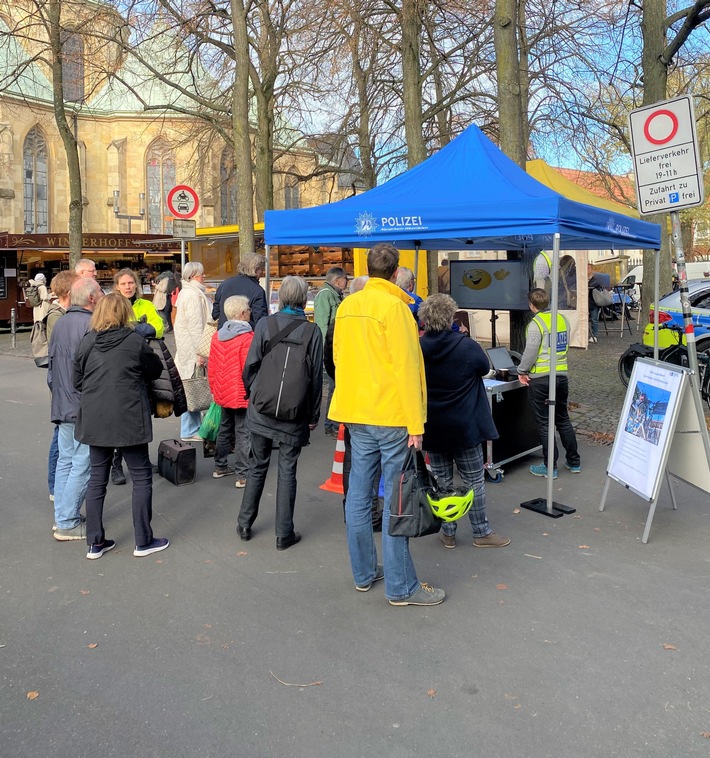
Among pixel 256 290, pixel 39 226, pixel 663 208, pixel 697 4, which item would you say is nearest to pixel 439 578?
pixel 663 208

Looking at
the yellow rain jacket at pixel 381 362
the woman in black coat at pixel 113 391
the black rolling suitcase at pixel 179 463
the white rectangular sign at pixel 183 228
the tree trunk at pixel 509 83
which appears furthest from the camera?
the white rectangular sign at pixel 183 228

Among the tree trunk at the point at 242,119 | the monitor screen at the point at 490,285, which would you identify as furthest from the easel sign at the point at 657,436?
the tree trunk at the point at 242,119

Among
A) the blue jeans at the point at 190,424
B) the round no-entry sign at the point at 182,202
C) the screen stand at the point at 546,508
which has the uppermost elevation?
the round no-entry sign at the point at 182,202

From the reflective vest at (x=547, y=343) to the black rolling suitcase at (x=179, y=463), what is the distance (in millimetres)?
3013

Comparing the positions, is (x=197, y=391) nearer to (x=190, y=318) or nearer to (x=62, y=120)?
(x=190, y=318)

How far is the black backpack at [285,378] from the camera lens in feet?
15.3

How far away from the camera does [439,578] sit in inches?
173

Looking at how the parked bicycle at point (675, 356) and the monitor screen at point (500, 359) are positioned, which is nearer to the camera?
the monitor screen at point (500, 359)

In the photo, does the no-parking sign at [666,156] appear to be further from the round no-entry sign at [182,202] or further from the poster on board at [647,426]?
the round no-entry sign at [182,202]

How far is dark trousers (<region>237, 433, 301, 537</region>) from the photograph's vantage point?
4.79 meters

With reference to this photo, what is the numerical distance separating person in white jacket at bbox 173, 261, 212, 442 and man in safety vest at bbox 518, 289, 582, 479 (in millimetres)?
3077

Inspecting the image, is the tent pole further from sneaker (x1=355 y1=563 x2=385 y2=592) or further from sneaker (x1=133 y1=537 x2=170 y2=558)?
sneaker (x1=133 y1=537 x2=170 y2=558)

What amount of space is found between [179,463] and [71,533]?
1.35 metres

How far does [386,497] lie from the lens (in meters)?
3.90
